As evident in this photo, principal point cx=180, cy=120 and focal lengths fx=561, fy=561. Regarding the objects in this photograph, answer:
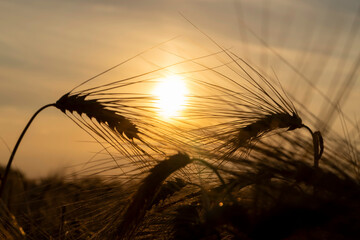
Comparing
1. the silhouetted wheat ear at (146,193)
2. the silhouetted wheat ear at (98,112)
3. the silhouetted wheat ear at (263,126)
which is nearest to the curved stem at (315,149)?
the silhouetted wheat ear at (263,126)

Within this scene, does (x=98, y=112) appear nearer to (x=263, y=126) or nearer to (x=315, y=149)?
(x=263, y=126)

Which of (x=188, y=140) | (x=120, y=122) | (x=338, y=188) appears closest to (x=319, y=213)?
(x=338, y=188)

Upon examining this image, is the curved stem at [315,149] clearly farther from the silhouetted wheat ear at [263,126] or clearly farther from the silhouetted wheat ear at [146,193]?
the silhouetted wheat ear at [146,193]

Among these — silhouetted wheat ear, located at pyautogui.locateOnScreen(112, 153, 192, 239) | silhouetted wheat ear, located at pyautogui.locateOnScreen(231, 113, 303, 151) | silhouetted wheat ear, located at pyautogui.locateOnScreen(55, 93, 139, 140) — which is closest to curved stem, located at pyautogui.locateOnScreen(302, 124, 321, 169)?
silhouetted wheat ear, located at pyautogui.locateOnScreen(231, 113, 303, 151)

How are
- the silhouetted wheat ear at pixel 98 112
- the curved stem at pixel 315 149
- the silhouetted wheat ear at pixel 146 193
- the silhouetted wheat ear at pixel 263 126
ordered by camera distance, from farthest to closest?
the silhouetted wheat ear at pixel 98 112, the silhouetted wheat ear at pixel 263 126, the silhouetted wheat ear at pixel 146 193, the curved stem at pixel 315 149

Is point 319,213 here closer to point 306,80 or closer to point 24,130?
point 306,80
